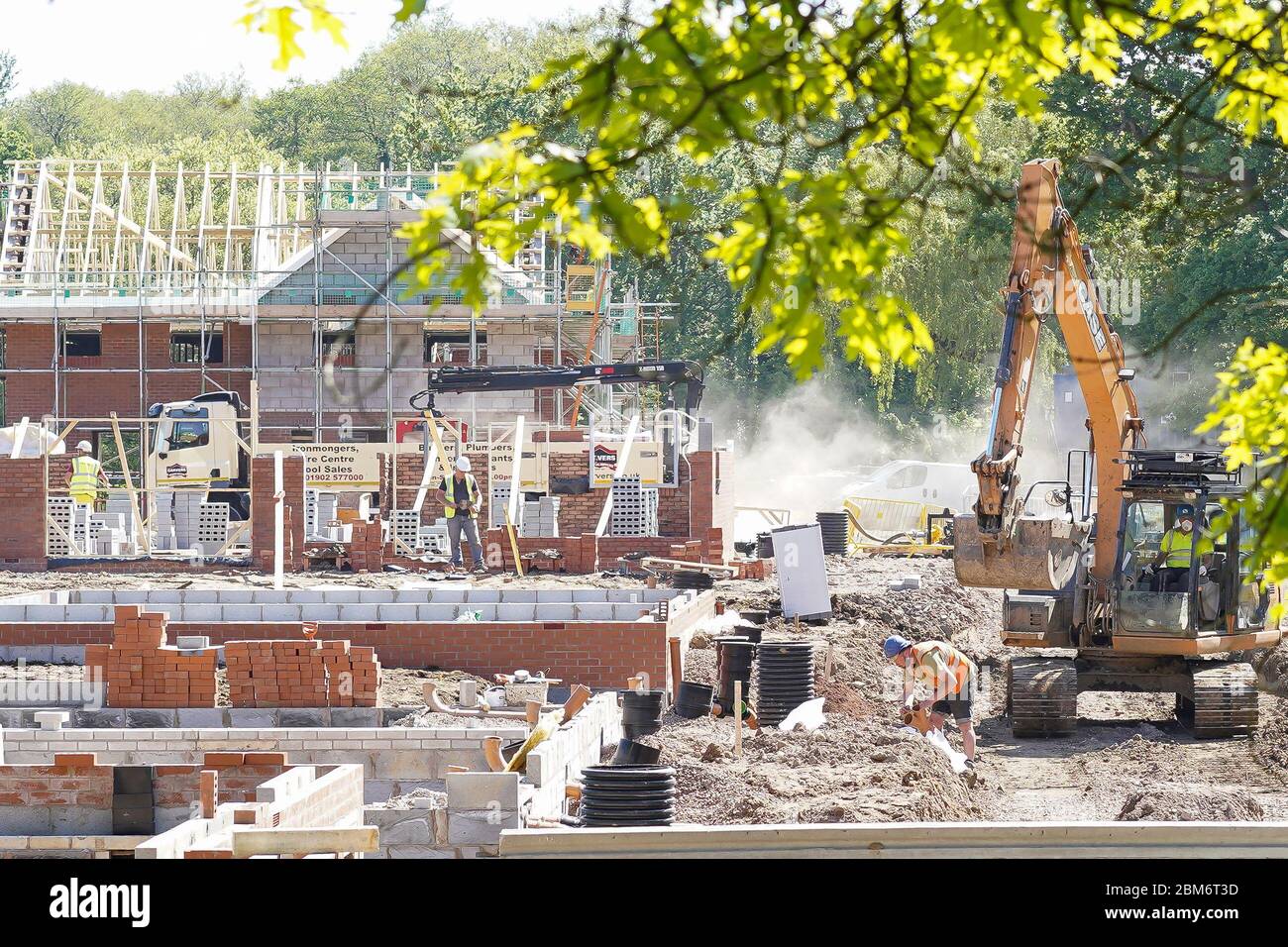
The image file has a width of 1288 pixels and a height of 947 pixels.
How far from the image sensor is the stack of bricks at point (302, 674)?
527 inches

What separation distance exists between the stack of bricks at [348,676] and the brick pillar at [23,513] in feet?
51.5

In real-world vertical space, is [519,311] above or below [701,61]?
above

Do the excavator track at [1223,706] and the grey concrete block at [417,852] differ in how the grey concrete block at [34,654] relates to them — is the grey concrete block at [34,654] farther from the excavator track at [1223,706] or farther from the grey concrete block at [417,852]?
the excavator track at [1223,706]

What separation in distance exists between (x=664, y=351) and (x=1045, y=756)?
4241cm

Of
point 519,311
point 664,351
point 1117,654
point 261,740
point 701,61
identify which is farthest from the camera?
point 664,351

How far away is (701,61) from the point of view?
4.38m

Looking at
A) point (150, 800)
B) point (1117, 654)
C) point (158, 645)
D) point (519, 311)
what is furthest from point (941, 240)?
point (150, 800)

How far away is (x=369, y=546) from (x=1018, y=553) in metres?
12.7

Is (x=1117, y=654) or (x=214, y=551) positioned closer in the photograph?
(x=1117, y=654)

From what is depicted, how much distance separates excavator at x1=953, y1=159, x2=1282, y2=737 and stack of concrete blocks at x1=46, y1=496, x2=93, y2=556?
56.5 ft

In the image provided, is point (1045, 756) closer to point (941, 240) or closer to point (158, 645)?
point (158, 645)

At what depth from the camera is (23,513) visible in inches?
1088

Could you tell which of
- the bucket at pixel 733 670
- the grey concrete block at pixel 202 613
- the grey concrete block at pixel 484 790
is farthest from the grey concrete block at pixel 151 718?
the bucket at pixel 733 670

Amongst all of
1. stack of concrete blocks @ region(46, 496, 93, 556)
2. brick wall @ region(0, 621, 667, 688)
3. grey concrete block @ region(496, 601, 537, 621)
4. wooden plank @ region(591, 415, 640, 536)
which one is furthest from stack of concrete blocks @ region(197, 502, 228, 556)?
grey concrete block @ region(496, 601, 537, 621)
